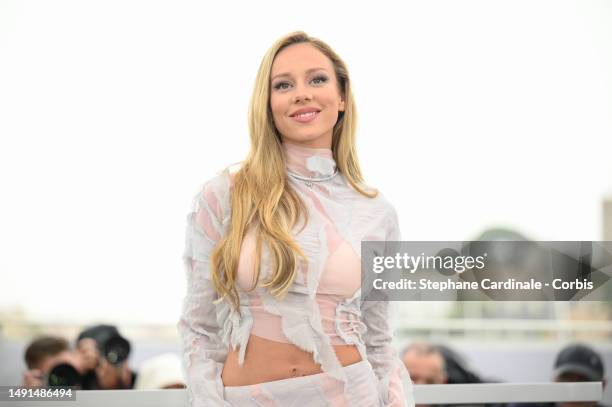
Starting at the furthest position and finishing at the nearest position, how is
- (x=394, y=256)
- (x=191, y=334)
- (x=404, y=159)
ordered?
(x=404, y=159)
(x=394, y=256)
(x=191, y=334)

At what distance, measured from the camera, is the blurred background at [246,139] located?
92.2 inches

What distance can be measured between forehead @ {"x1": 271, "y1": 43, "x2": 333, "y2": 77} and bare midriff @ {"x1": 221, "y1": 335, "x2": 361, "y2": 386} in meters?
0.62

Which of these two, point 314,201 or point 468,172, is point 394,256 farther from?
point 468,172

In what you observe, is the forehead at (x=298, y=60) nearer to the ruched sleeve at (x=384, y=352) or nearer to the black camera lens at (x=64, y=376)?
the ruched sleeve at (x=384, y=352)

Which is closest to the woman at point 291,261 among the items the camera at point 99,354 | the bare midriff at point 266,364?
the bare midriff at point 266,364

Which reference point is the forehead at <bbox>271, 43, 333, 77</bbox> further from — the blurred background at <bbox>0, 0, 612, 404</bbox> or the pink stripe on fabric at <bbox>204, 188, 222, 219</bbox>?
the blurred background at <bbox>0, 0, 612, 404</bbox>

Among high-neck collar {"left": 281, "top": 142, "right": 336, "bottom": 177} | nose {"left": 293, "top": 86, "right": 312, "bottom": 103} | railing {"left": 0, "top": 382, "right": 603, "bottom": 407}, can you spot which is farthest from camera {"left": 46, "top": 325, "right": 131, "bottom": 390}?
nose {"left": 293, "top": 86, "right": 312, "bottom": 103}

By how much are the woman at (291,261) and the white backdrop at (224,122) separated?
2.04 feet

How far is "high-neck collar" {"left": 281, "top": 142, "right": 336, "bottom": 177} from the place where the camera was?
1743mm

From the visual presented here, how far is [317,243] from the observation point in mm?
1687

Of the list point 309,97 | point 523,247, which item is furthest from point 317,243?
point 523,247

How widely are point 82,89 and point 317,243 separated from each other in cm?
113

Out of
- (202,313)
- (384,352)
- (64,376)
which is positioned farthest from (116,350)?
(384,352)

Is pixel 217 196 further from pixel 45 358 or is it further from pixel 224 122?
pixel 45 358
